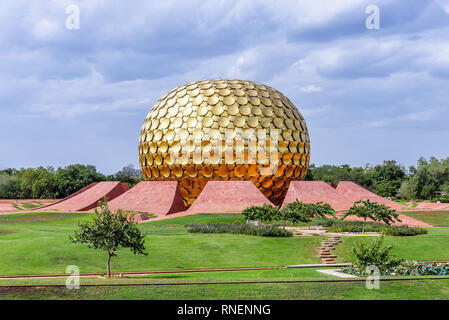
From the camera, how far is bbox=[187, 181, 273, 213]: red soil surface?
37531 mm

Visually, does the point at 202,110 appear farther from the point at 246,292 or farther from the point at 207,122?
the point at 246,292

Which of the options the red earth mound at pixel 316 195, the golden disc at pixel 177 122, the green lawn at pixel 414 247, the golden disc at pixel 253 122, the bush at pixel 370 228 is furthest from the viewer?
the golden disc at pixel 177 122

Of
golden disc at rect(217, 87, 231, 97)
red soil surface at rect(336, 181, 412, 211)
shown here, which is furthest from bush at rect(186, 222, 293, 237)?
golden disc at rect(217, 87, 231, 97)

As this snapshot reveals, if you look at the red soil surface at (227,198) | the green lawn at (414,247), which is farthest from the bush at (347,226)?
the red soil surface at (227,198)

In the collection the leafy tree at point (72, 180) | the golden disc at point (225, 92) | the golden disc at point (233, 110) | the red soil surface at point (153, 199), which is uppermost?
the golden disc at point (225, 92)

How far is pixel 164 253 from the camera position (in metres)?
21.1

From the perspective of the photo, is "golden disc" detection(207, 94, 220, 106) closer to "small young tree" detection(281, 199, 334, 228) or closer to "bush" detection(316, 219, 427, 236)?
"small young tree" detection(281, 199, 334, 228)

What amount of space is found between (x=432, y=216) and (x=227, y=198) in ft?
59.1

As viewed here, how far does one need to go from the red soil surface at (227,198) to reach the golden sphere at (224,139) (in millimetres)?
2565

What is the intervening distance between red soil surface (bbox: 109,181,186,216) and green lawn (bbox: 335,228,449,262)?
57.7 ft

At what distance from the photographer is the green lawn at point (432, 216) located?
38412 millimetres

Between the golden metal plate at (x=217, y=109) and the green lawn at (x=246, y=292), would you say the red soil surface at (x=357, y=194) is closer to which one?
the golden metal plate at (x=217, y=109)
